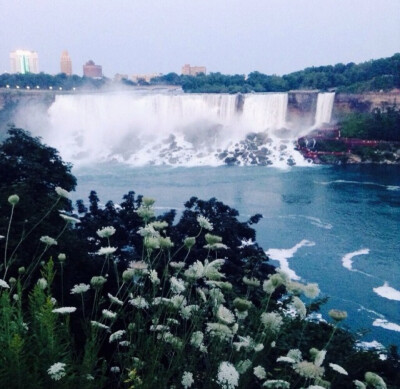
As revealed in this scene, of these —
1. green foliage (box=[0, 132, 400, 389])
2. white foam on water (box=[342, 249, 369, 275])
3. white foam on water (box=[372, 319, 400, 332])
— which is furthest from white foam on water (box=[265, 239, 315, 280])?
green foliage (box=[0, 132, 400, 389])

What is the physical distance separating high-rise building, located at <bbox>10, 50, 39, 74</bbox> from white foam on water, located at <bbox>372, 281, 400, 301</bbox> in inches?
4543

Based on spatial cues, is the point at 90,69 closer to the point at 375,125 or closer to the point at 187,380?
Answer: the point at 375,125

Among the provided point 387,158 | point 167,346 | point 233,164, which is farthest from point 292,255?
point 387,158

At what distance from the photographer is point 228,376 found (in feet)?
6.29

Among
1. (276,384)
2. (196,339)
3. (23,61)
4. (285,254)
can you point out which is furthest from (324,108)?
(23,61)

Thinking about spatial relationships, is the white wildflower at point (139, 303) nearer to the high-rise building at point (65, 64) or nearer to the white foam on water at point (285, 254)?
the white foam on water at point (285, 254)

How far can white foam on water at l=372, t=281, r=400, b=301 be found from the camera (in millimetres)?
11875

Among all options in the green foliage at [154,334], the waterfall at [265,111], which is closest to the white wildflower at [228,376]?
the green foliage at [154,334]

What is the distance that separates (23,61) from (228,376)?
4939 inches

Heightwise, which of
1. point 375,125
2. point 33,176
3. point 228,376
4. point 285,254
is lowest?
point 285,254

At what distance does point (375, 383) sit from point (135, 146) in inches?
1406

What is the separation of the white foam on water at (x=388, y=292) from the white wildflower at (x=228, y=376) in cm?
1092

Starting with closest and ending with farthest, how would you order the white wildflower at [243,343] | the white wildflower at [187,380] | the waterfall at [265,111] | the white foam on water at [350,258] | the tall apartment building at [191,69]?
the white wildflower at [187,380] → the white wildflower at [243,343] → the white foam on water at [350,258] → the waterfall at [265,111] → the tall apartment building at [191,69]

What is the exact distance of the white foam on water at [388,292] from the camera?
11875mm
